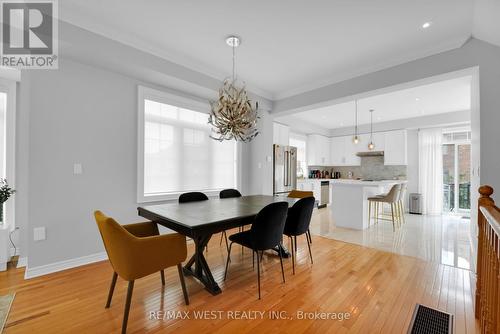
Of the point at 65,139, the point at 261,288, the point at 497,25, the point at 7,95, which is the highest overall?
the point at 497,25

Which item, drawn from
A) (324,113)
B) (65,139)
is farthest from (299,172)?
(65,139)

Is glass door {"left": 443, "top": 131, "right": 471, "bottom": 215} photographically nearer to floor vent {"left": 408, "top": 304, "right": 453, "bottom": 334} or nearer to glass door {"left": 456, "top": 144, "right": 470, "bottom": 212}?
glass door {"left": 456, "top": 144, "right": 470, "bottom": 212}

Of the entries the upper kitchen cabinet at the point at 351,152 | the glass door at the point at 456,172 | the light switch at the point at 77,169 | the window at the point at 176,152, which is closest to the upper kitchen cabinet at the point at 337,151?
the upper kitchen cabinet at the point at 351,152

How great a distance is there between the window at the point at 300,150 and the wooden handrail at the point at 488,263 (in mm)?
5154

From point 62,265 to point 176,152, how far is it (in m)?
2.05

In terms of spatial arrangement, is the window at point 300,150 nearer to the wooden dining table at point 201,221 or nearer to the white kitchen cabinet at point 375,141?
the white kitchen cabinet at point 375,141

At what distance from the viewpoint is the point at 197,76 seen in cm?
342

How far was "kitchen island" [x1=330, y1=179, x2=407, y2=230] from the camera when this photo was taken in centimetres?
437

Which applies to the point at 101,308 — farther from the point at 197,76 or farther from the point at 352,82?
the point at 352,82

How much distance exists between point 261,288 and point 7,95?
3943 millimetres

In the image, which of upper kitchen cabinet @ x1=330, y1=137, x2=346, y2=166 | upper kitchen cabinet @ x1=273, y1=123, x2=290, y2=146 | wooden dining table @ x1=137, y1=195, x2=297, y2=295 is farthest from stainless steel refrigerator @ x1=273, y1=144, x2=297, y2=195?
wooden dining table @ x1=137, y1=195, x2=297, y2=295

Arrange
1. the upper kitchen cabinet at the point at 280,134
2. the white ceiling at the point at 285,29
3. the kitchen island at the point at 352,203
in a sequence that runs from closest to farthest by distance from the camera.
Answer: the white ceiling at the point at 285,29, the kitchen island at the point at 352,203, the upper kitchen cabinet at the point at 280,134

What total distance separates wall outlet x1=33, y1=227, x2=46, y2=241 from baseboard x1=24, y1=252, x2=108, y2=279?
305mm

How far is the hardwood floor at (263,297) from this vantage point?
1.69 metres
